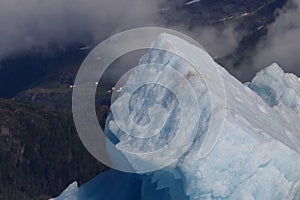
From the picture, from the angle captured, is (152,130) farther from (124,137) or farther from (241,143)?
(241,143)

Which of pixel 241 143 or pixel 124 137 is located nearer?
pixel 241 143

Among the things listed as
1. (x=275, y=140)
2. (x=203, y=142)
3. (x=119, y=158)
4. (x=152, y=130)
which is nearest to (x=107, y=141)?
(x=119, y=158)

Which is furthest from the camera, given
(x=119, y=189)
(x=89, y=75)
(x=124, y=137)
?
(x=89, y=75)

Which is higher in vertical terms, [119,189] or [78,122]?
Result: [78,122]

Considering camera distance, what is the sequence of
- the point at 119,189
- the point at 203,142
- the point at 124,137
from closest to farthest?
the point at 203,142
the point at 124,137
the point at 119,189

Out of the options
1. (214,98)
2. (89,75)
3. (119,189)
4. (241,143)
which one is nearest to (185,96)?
(214,98)

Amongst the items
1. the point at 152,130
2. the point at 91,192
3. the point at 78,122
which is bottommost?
the point at 91,192

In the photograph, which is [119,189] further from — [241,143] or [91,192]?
[241,143]
